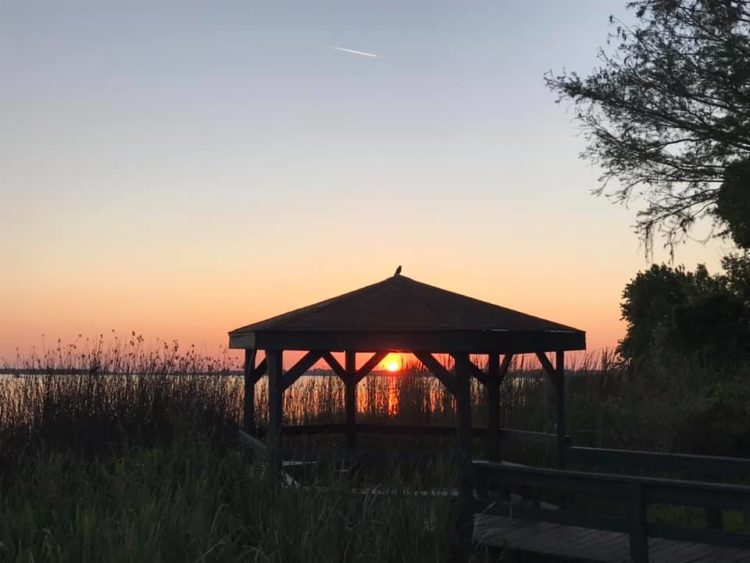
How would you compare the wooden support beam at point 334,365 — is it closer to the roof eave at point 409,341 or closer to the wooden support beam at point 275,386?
the wooden support beam at point 275,386

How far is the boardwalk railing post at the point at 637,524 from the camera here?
7.18 meters

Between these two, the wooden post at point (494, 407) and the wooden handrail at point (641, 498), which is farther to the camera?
the wooden post at point (494, 407)

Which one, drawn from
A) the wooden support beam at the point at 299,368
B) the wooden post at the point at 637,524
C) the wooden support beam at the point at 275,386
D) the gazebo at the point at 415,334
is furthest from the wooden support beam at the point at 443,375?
the wooden post at the point at 637,524

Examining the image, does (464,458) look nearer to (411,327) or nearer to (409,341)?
(409,341)

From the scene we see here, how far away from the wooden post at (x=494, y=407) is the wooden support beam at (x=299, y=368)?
2.46 m

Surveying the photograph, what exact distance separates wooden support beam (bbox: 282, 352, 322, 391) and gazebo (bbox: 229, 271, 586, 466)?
0.01 meters

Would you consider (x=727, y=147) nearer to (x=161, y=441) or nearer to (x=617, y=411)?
(x=617, y=411)

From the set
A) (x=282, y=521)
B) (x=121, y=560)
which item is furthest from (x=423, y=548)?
(x=121, y=560)

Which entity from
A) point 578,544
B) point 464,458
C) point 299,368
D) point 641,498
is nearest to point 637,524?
point 641,498

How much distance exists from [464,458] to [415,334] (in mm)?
1429

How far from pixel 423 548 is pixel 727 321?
561 inches

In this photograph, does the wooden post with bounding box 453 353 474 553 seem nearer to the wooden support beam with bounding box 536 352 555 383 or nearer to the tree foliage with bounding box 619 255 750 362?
the wooden support beam with bounding box 536 352 555 383

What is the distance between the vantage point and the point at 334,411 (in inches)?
667

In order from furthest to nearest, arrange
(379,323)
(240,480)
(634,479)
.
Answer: (379,323) → (240,480) → (634,479)
